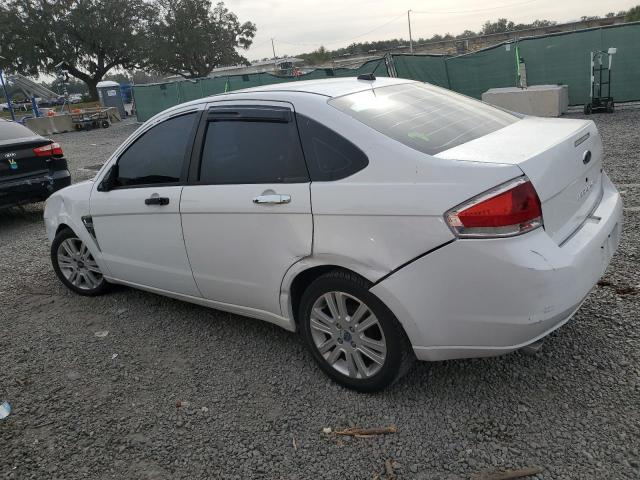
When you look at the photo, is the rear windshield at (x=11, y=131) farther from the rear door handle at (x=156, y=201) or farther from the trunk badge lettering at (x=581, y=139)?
the trunk badge lettering at (x=581, y=139)

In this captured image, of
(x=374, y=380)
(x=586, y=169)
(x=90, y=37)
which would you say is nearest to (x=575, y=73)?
(x=586, y=169)

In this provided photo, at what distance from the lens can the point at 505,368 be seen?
3.07m

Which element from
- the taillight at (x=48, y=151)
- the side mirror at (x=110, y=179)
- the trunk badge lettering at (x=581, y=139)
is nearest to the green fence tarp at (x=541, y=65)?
the taillight at (x=48, y=151)

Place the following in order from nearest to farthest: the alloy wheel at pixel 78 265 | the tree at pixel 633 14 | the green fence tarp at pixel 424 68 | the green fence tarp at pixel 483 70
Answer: the alloy wheel at pixel 78 265 < the green fence tarp at pixel 483 70 < the green fence tarp at pixel 424 68 < the tree at pixel 633 14

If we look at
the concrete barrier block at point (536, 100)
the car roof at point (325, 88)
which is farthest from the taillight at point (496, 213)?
the concrete barrier block at point (536, 100)

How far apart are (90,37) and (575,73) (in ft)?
141

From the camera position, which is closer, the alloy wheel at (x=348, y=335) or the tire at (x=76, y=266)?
the alloy wheel at (x=348, y=335)

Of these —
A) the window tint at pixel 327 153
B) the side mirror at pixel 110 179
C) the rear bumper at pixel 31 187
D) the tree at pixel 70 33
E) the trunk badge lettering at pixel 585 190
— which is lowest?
the rear bumper at pixel 31 187

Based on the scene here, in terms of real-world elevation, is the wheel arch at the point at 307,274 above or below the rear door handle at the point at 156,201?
below

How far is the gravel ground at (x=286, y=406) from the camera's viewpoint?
8.17 ft

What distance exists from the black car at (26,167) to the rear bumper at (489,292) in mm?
6666

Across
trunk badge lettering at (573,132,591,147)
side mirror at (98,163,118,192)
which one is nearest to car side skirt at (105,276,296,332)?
side mirror at (98,163,118,192)

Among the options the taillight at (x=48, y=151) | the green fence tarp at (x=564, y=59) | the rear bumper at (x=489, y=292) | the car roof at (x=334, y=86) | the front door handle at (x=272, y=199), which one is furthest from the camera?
the green fence tarp at (x=564, y=59)

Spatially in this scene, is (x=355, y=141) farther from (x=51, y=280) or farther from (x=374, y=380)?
(x=51, y=280)
